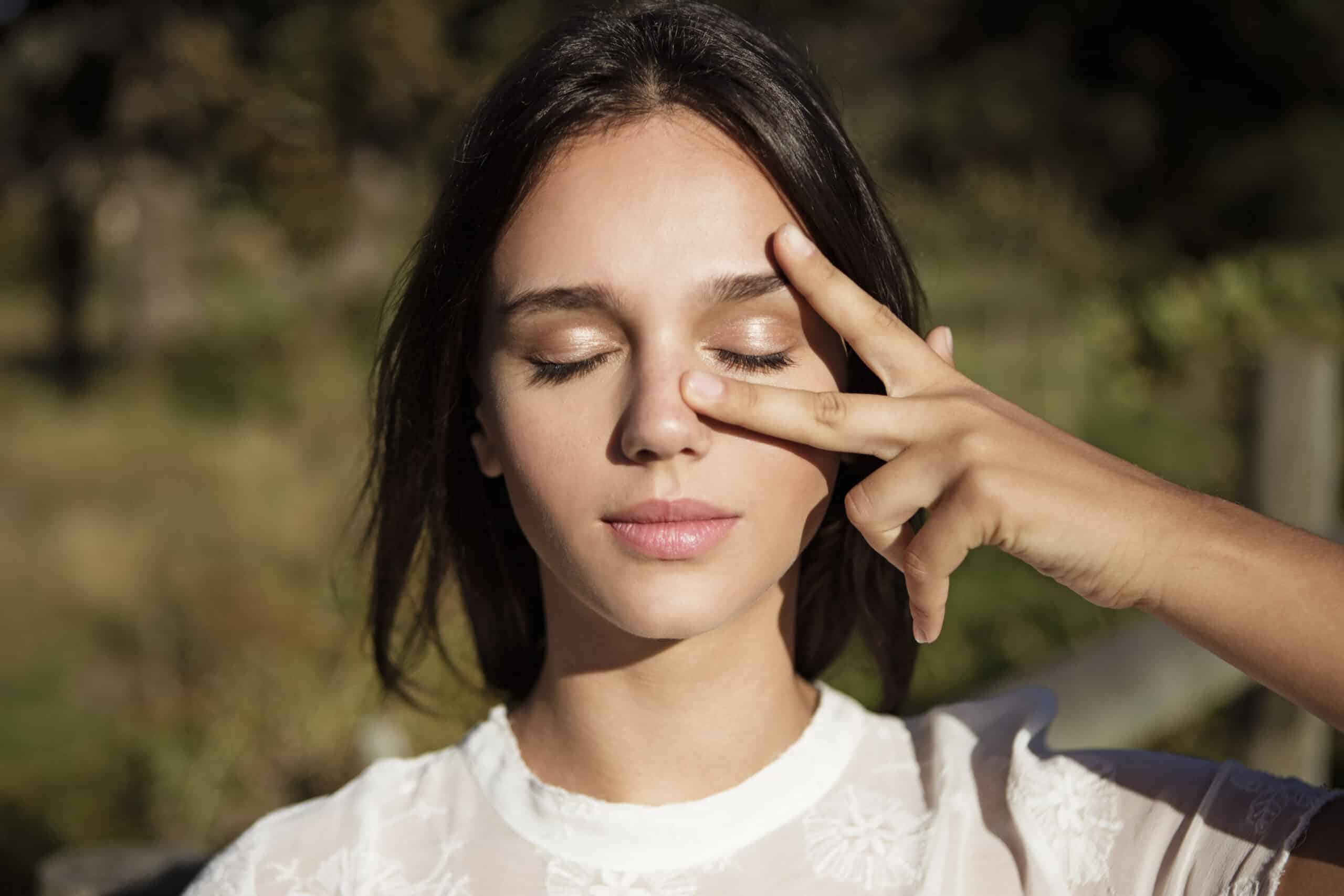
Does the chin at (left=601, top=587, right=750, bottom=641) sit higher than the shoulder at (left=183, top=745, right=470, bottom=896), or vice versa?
the chin at (left=601, top=587, right=750, bottom=641)

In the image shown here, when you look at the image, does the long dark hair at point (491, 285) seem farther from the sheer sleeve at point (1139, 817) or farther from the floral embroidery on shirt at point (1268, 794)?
the floral embroidery on shirt at point (1268, 794)

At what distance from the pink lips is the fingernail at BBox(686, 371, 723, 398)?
0.48 feet

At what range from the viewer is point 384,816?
1869 millimetres

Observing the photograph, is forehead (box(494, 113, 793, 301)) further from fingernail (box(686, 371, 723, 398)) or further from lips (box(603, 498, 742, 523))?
lips (box(603, 498, 742, 523))

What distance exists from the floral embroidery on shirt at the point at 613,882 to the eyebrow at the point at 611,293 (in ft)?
2.62

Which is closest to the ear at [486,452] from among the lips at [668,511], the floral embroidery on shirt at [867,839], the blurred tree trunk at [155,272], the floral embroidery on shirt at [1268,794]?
the lips at [668,511]

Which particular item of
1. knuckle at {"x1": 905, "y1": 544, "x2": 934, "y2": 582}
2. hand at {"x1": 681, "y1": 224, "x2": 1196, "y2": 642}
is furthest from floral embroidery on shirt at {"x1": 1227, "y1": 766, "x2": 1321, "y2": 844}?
knuckle at {"x1": 905, "y1": 544, "x2": 934, "y2": 582}

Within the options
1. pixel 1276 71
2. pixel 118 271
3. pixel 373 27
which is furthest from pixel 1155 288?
pixel 118 271

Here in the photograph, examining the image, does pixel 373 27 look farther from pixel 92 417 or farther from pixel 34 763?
pixel 92 417

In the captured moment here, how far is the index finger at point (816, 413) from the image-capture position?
158 centimetres

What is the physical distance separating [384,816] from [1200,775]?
1176 mm

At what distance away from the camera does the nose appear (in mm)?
1573

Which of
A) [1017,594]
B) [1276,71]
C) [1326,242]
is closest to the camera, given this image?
[1017,594]

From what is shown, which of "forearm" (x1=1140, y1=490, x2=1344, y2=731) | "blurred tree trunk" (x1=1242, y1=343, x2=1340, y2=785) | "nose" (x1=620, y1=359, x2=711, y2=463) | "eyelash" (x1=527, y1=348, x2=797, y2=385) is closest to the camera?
"forearm" (x1=1140, y1=490, x2=1344, y2=731)
